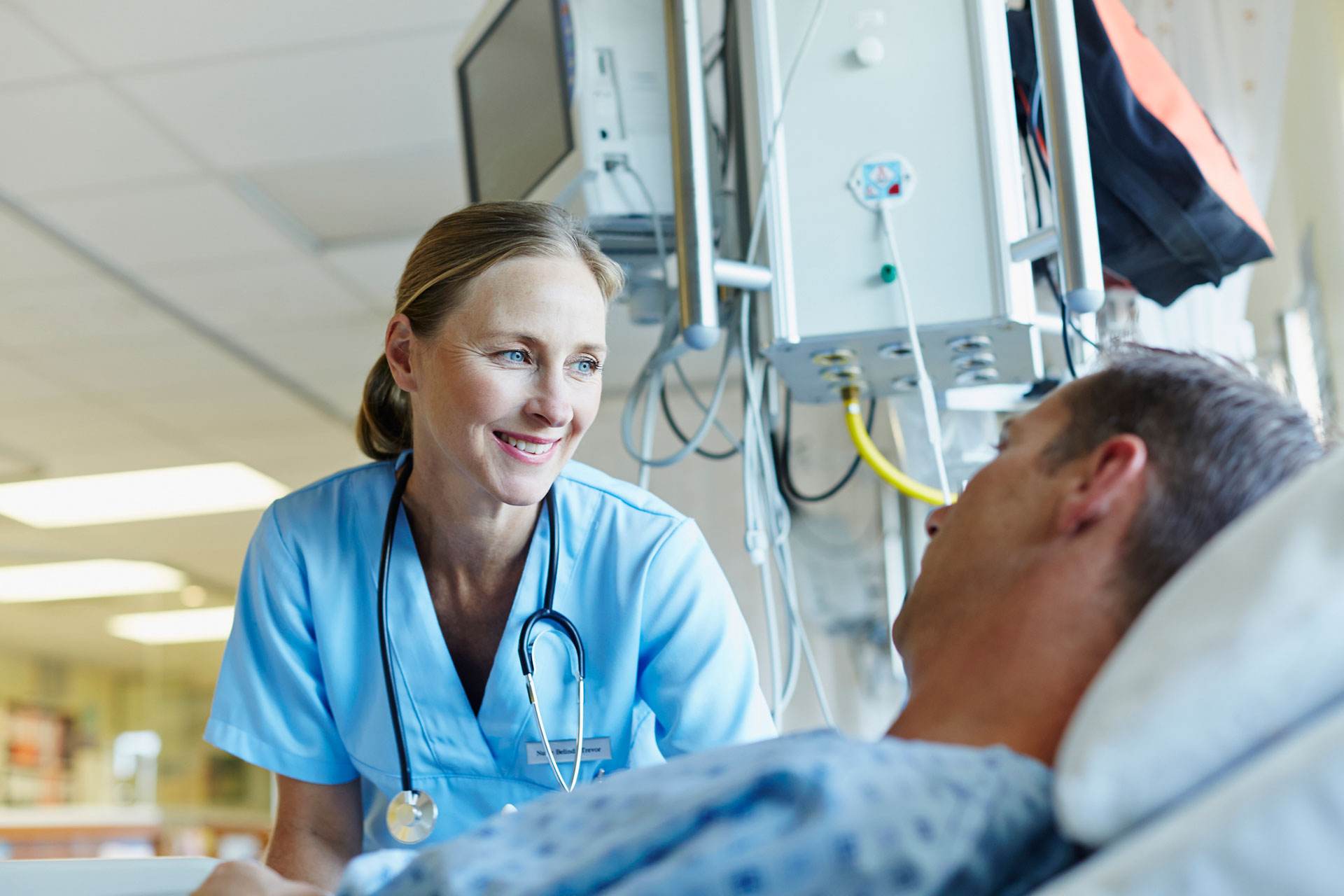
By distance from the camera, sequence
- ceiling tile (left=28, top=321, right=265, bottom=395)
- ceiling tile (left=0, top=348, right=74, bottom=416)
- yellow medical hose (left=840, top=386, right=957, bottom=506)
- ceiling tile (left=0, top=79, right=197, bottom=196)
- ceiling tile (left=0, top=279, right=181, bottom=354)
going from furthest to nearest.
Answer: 1. ceiling tile (left=0, top=348, right=74, bottom=416)
2. ceiling tile (left=28, top=321, right=265, bottom=395)
3. ceiling tile (left=0, top=279, right=181, bottom=354)
4. ceiling tile (left=0, top=79, right=197, bottom=196)
5. yellow medical hose (left=840, top=386, right=957, bottom=506)

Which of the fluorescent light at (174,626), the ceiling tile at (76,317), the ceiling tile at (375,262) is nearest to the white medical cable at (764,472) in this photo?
the ceiling tile at (375,262)

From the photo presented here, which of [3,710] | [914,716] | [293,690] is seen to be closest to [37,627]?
[3,710]

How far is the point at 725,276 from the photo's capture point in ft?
4.51

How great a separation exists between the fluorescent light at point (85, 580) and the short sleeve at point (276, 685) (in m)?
5.71

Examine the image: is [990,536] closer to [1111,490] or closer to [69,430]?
[1111,490]

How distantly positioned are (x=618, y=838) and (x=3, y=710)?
787cm

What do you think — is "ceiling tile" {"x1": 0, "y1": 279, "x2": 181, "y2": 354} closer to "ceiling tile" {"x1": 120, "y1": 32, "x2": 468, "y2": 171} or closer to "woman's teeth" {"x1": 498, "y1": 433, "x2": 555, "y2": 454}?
"ceiling tile" {"x1": 120, "y1": 32, "x2": 468, "y2": 171}

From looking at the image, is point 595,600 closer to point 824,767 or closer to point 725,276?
point 725,276

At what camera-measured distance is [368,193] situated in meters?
3.08

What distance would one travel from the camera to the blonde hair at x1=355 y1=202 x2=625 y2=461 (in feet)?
3.98

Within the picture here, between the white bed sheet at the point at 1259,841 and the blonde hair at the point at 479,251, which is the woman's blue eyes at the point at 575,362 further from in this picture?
the white bed sheet at the point at 1259,841

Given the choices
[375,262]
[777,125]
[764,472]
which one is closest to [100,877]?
[764,472]

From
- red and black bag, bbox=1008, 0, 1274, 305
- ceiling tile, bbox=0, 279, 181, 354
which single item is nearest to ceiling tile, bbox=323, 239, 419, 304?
ceiling tile, bbox=0, 279, 181, 354

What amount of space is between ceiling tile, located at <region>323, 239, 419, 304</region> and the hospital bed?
116 inches
